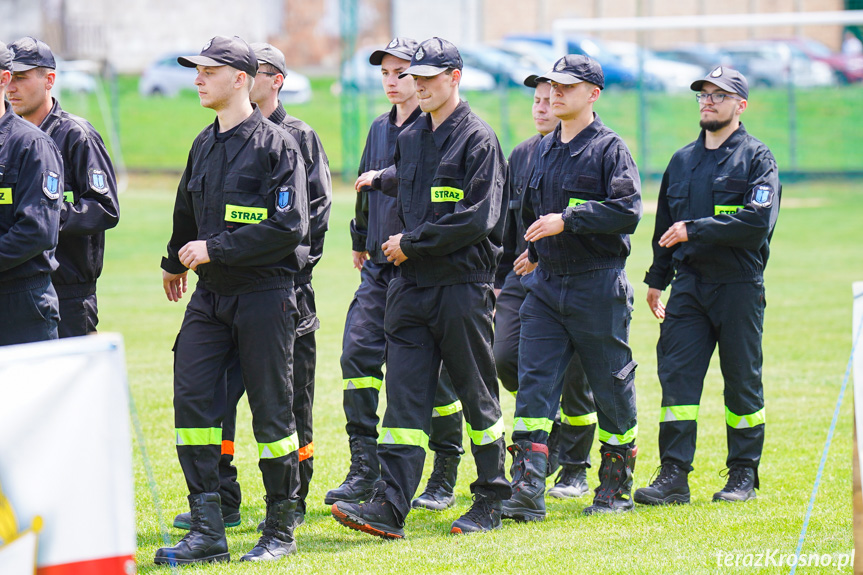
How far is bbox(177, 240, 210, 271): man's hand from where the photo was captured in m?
5.10

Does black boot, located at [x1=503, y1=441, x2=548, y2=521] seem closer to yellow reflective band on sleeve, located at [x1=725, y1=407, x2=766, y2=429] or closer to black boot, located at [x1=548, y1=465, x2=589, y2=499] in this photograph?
black boot, located at [x1=548, y1=465, x2=589, y2=499]

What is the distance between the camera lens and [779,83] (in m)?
29.7

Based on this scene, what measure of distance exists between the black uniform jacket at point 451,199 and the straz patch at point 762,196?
1539 mm

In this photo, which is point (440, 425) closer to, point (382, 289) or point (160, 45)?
point (382, 289)

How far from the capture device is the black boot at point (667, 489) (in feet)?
20.8

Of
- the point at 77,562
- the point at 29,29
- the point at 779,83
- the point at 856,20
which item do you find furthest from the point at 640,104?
the point at 29,29

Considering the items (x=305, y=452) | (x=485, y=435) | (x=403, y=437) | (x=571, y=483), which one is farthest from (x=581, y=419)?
(x=305, y=452)

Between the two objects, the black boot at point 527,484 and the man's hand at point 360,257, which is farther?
the man's hand at point 360,257

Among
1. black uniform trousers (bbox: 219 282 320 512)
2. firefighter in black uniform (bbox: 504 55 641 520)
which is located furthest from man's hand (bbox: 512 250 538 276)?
black uniform trousers (bbox: 219 282 320 512)

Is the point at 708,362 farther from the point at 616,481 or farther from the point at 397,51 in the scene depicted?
the point at 397,51

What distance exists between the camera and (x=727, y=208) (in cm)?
648

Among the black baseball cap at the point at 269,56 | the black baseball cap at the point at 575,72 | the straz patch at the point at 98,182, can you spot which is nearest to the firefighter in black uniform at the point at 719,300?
the black baseball cap at the point at 575,72

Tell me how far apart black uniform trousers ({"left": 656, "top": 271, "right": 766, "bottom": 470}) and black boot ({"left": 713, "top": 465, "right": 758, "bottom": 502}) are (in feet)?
0.15

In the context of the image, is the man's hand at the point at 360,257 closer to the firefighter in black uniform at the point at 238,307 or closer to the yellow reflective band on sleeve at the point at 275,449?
the firefighter in black uniform at the point at 238,307
